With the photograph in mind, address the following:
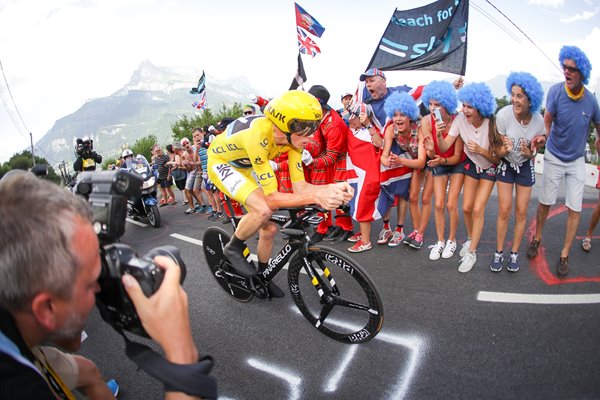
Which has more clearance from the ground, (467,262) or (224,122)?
(224,122)

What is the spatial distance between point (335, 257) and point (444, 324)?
49.4 inches

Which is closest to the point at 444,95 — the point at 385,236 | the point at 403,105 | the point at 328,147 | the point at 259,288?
the point at 403,105

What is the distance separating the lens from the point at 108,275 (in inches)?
44.3

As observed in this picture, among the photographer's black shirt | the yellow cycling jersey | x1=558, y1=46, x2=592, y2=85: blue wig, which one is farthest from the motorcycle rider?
x1=558, y1=46, x2=592, y2=85: blue wig

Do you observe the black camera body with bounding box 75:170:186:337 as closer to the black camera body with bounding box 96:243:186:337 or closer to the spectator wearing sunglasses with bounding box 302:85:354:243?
the black camera body with bounding box 96:243:186:337

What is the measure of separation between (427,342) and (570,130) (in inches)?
115

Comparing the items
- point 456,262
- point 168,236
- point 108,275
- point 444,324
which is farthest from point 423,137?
point 168,236

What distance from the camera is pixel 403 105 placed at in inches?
174

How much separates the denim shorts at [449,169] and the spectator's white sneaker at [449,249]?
94 cm

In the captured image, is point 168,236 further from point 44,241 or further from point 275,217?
point 44,241

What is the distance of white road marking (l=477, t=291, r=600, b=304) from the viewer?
10.7 ft

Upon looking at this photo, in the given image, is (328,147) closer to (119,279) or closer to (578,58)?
(578,58)

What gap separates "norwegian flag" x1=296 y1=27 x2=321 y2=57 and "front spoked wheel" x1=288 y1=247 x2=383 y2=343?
7.97 metres

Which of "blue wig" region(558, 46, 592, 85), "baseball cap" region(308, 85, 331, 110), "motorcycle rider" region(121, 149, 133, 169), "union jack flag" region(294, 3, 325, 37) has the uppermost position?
"union jack flag" region(294, 3, 325, 37)
